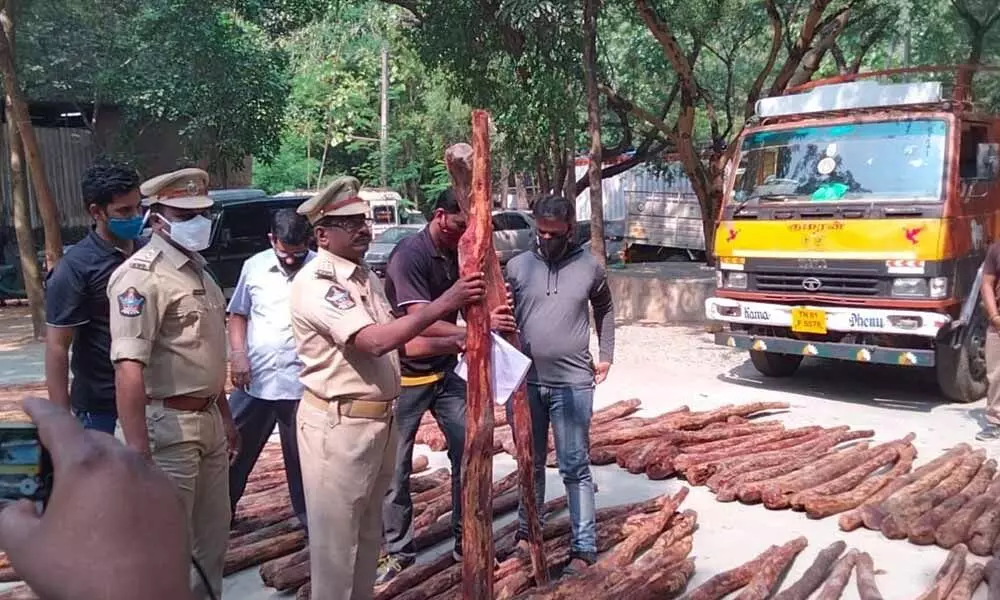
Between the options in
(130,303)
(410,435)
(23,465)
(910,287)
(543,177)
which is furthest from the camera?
(543,177)

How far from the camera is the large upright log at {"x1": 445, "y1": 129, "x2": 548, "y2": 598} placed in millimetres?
3385

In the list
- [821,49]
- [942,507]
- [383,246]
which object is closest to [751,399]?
[942,507]

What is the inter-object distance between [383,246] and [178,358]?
54.2 ft

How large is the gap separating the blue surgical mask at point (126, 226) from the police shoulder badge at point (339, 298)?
3.19 feet

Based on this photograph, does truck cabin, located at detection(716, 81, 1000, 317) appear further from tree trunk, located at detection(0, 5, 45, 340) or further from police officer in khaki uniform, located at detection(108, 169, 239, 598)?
tree trunk, located at detection(0, 5, 45, 340)

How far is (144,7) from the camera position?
15.8 metres

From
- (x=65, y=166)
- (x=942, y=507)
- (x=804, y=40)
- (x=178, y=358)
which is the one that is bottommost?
(x=942, y=507)

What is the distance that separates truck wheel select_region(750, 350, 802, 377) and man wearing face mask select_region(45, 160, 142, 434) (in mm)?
6998

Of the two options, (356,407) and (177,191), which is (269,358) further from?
(356,407)

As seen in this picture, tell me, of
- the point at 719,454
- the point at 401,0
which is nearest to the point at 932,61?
the point at 401,0

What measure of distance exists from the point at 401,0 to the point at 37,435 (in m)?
14.0

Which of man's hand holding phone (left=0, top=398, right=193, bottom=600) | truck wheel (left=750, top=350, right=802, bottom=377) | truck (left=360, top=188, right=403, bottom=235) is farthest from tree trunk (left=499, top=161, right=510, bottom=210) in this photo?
man's hand holding phone (left=0, top=398, right=193, bottom=600)

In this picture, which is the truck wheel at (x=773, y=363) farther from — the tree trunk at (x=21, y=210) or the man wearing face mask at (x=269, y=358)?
the tree trunk at (x=21, y=210)

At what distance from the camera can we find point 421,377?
14.5 feet
